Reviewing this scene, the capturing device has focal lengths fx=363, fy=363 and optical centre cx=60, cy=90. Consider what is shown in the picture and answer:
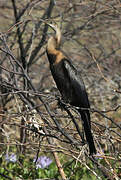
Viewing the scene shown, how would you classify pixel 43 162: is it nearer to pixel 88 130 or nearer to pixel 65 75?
pixel 65 75

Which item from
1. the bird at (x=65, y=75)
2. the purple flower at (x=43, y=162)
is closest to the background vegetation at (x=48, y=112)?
the purple flower at (x=43, y=162)

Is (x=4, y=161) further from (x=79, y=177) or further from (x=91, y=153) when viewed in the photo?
(x=91, y=153)

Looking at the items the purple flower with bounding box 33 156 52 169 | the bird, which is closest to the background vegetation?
the purple flower with bounding box 33 156 52 169

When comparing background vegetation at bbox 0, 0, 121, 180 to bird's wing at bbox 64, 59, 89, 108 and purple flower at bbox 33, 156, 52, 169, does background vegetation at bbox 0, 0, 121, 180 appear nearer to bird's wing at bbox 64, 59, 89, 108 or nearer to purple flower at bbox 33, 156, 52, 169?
purple flower at bbox 33, 156, 52, 169

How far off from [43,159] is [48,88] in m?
1.02

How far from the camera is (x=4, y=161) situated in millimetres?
4414

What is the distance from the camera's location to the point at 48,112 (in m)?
2.49

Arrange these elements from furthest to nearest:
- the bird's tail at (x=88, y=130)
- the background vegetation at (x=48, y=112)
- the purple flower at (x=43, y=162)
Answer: the purple flower at (x=43, y=162) < the bird's tail at (x=88, y=130) < the background vegetation at (x=48, y=112)

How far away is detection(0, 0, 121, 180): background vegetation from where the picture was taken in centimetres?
230

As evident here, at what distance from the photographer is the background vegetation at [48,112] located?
2.30 meters

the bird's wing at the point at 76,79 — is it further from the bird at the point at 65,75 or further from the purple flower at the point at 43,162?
the purple flower at the point at 43,162

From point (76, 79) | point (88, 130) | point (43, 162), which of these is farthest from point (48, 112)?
point (43, 162)

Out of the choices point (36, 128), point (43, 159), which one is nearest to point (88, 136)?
point (36, 128)

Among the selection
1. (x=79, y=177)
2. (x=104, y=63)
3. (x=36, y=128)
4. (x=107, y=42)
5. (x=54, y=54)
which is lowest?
(x=79, y=177)
